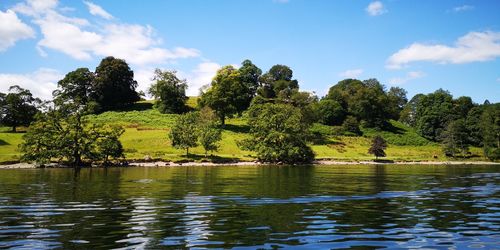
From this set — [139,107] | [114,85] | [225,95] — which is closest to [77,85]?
[114,85]

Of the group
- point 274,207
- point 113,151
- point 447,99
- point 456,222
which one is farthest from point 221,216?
point 447,99

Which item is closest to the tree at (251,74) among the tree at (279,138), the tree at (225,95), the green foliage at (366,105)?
the tree at (225,95)

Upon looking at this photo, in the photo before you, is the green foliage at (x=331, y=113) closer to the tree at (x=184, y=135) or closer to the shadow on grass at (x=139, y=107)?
the shadow on grass at (x=139, y=107)

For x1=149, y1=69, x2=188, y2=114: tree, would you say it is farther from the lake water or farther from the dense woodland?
the lake water

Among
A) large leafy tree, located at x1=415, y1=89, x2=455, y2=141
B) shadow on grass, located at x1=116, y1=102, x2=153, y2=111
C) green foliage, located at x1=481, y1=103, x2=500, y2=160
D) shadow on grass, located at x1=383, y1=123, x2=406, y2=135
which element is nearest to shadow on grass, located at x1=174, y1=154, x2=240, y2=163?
shadow on grass, located at x1=116, y1=102, x2=153, y2=111

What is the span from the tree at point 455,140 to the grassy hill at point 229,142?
284 cm

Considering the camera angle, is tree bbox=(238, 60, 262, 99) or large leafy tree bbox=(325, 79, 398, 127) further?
tree bbox=(238, 60, 262, 99)

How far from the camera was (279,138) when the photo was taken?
309 feet

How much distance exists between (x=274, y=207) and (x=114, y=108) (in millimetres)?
138042

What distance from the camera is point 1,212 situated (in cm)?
2227

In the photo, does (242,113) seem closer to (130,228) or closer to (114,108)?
(114,108)

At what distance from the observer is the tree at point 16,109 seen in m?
113

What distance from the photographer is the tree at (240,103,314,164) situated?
92312 mm

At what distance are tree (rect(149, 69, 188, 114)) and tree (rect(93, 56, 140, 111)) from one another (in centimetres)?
1006
